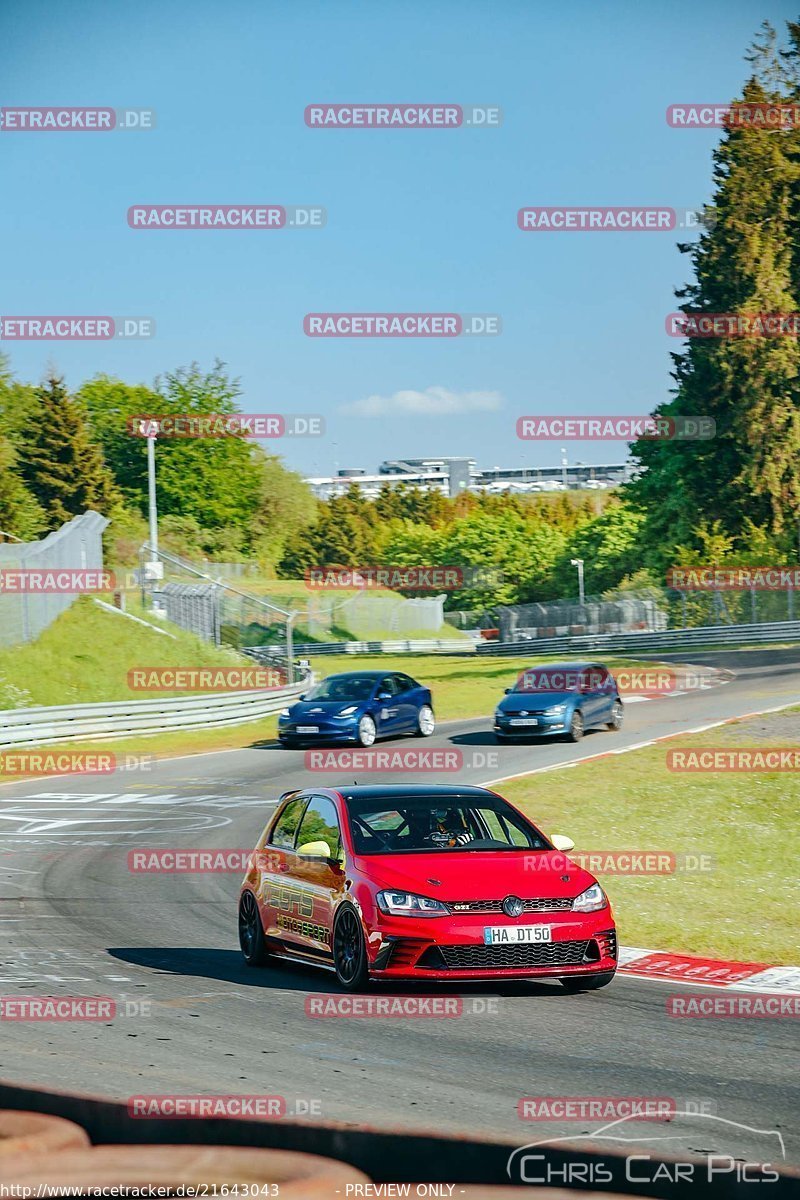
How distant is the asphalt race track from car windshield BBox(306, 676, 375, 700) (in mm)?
14820

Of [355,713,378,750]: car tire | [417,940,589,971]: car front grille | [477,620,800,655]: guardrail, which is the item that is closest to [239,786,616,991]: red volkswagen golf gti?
[417,940,589,971]: car front grille

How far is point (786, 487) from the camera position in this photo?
6556cm

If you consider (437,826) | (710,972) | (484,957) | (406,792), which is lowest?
(710,972)

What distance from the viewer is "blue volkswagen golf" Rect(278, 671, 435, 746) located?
30.9m

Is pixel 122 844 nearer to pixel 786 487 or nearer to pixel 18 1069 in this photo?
pixel 18 1069

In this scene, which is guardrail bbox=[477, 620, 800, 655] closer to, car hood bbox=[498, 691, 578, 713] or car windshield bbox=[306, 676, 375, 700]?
car hood bbox=[498, 691, 578, 713]

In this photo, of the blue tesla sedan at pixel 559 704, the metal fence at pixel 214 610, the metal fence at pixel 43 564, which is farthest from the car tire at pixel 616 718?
the metal fence at pixel 214 610

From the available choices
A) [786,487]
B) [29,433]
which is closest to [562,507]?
[29,433]

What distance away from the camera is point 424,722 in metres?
32.8

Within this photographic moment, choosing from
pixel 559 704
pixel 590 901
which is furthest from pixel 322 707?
pixel 590 901

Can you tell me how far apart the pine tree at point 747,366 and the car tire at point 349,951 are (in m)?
56.9

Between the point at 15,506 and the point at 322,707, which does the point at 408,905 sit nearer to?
the point at 322,707

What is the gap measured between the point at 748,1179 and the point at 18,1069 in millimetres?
4184

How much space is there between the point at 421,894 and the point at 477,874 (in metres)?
0.47
